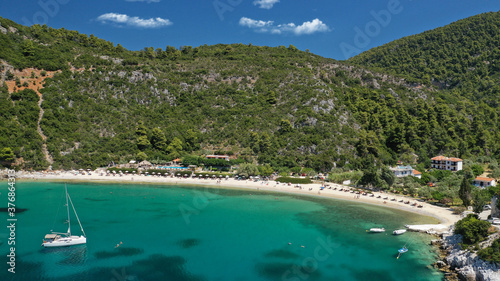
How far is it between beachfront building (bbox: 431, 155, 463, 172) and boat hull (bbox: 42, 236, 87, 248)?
260 feet

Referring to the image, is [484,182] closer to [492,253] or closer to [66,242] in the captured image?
[492,253]

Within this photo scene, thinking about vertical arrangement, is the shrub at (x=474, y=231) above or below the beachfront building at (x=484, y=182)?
below

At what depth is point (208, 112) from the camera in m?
106

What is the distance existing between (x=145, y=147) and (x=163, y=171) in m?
17.1

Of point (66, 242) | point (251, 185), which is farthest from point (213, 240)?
point (251, 185)

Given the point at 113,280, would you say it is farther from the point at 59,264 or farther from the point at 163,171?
the point at 163,171

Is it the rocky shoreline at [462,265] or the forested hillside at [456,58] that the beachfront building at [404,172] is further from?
the forested hillside at [456,58]

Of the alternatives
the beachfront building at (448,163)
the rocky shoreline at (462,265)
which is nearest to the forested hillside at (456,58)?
the beachfront building at (448,163)

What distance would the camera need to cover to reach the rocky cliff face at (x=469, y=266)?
23.3 m

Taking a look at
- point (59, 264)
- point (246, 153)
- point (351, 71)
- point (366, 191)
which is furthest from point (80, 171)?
point (351, 71)

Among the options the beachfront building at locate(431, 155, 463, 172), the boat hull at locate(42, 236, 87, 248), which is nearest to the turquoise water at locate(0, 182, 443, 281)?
the boat hull at locate(42, 236, 87, 248)

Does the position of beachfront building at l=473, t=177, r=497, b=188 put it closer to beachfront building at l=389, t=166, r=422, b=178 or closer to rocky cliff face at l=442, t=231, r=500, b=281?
beachfront building at l=389, t=166, r=422, b=178

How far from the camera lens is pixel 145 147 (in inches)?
3465

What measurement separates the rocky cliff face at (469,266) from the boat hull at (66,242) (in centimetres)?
3623
